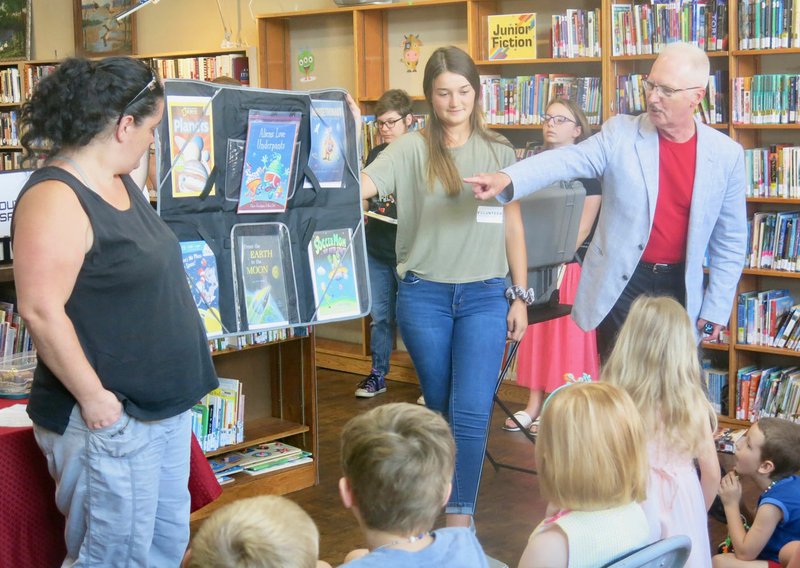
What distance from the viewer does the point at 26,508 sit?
2.40 metres

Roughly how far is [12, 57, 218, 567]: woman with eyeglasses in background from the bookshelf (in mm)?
3414

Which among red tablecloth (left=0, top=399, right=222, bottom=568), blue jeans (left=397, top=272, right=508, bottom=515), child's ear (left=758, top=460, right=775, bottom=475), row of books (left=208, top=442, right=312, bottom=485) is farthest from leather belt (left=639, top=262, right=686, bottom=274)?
red tablecloth (left=0, top=399, right=222, bottom=568)

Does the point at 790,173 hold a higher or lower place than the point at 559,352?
higher

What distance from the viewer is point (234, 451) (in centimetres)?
415

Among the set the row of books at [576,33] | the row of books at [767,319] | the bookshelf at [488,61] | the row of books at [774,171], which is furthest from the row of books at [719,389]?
the row of books at [576,33]

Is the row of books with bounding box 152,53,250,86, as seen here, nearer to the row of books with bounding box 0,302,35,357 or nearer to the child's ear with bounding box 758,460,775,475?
the row of books with bounding box 0,302,35,357

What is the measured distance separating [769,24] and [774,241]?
1001 millimetres

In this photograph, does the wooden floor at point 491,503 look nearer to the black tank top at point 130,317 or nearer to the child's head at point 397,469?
the black tank top at point 130,317

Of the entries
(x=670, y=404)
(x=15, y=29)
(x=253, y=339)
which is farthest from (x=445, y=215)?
(x=15, y=29)

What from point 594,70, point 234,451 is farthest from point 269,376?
point 594,70

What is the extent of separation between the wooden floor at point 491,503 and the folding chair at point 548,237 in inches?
17.3

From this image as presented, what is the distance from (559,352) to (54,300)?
3.34 metres

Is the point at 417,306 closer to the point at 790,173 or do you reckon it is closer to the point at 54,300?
the point at 54,300

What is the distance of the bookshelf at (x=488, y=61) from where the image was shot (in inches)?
191
